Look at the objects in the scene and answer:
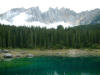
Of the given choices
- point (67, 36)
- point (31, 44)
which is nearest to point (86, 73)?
point (31, 44)

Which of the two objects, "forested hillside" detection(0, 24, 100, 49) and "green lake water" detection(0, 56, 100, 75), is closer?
"green lake water" detection(0, 56, 100, 75)

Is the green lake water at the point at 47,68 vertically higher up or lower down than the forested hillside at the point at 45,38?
lower down

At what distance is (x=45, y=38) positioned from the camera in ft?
519

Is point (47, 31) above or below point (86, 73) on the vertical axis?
above

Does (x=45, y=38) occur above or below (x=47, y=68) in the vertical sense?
above

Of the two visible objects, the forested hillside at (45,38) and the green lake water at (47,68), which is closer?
the green lake water at (47,68)

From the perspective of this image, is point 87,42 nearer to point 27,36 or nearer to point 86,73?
point 27,36

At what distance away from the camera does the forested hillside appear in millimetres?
147625

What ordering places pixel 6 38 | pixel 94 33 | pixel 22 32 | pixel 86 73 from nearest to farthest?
pixel 86 73
pixel 6 38
pixel 22 32
pixel 94 33

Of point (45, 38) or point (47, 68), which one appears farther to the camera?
point (45, 38)

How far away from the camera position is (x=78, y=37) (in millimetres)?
163500

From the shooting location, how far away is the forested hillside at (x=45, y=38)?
14762 centimetres

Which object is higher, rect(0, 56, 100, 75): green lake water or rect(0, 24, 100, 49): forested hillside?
rect(0, 24, 100, 49): forested hillside

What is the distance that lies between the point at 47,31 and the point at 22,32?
20.2m
